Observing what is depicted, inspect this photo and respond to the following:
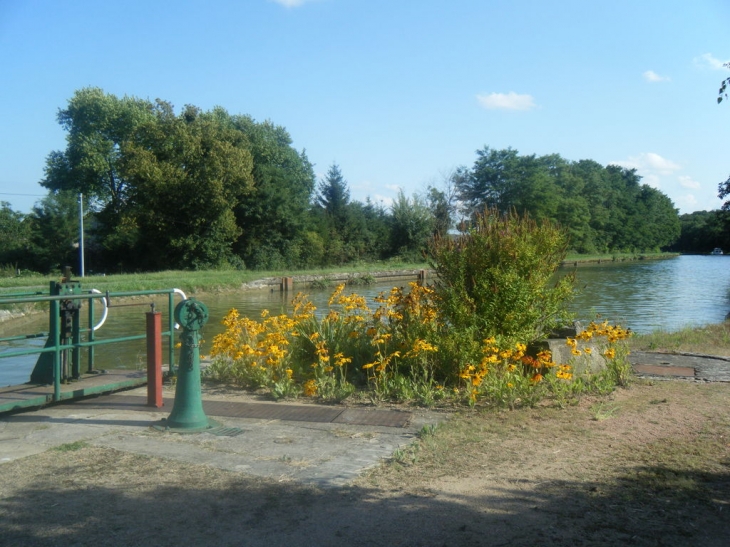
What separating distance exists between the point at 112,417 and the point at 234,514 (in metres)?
3.16

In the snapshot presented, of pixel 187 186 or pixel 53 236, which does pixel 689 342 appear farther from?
pixel 53 236

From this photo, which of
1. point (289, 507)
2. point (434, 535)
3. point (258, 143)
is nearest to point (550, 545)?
point (434, 535)

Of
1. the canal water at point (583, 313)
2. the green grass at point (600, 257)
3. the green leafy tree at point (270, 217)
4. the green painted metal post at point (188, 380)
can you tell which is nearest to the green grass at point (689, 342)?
the canal water at point (583, 313)

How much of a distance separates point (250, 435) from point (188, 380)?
2.63ft

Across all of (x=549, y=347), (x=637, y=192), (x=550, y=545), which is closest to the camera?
(x=550, y=545)

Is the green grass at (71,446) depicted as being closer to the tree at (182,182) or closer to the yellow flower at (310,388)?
the yellow flower at (310,388)

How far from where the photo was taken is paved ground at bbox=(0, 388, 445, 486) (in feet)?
17.0

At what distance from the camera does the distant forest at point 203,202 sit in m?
44.0

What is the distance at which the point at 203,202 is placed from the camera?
44.2 meters

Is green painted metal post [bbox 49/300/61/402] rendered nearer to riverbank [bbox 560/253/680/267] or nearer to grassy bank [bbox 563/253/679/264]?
riverbank [bbox 560/253/680/267]

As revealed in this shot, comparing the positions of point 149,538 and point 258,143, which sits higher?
point 258,143

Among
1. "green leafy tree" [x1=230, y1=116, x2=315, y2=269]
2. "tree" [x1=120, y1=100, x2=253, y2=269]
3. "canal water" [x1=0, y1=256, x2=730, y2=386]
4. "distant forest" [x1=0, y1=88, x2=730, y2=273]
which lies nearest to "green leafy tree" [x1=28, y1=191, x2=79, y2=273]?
"distant forest" [x1=0, y1=88, x2=730, y2=273]

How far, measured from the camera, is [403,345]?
820cm

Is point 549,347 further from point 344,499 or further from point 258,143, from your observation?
point 258,143
